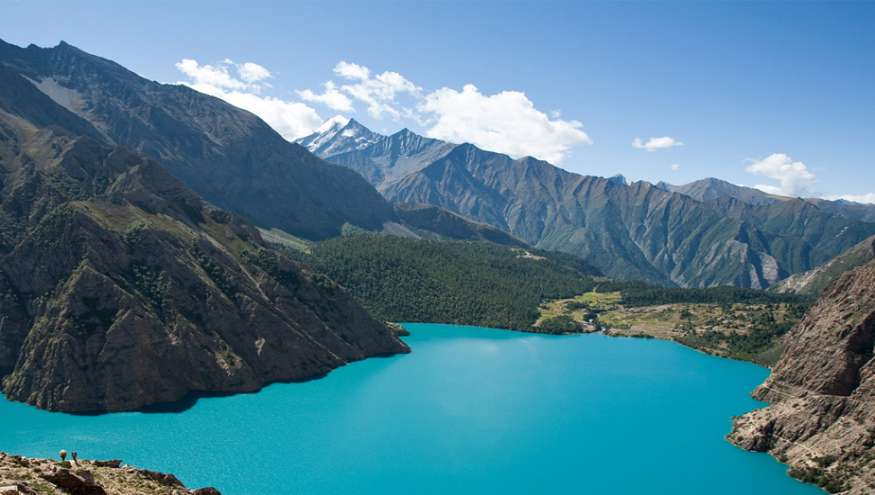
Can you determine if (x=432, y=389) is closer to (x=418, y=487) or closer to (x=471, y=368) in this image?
(x=471, y=368)

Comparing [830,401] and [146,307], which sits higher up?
[146,307]

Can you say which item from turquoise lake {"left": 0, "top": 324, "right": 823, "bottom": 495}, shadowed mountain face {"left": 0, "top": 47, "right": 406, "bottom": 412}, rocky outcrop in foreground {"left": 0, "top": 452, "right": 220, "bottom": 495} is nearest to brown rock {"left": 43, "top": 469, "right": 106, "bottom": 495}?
rocky outcrop in foreground {"left": 0, "top": 452, "right": 220, "bottom": 495}

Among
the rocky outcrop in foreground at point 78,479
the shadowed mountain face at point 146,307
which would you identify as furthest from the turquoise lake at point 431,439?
the rocky outcrop in foreground at point 78,479

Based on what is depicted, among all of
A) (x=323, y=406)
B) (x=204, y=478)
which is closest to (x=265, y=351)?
(x=323, y=406)

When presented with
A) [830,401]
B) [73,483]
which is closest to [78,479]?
[73,483]

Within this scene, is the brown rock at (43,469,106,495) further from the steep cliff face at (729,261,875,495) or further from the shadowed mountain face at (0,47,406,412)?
the steep cliff face at (729,261,875,495)

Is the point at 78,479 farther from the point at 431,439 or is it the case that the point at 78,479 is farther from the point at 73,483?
the point at 431,439
